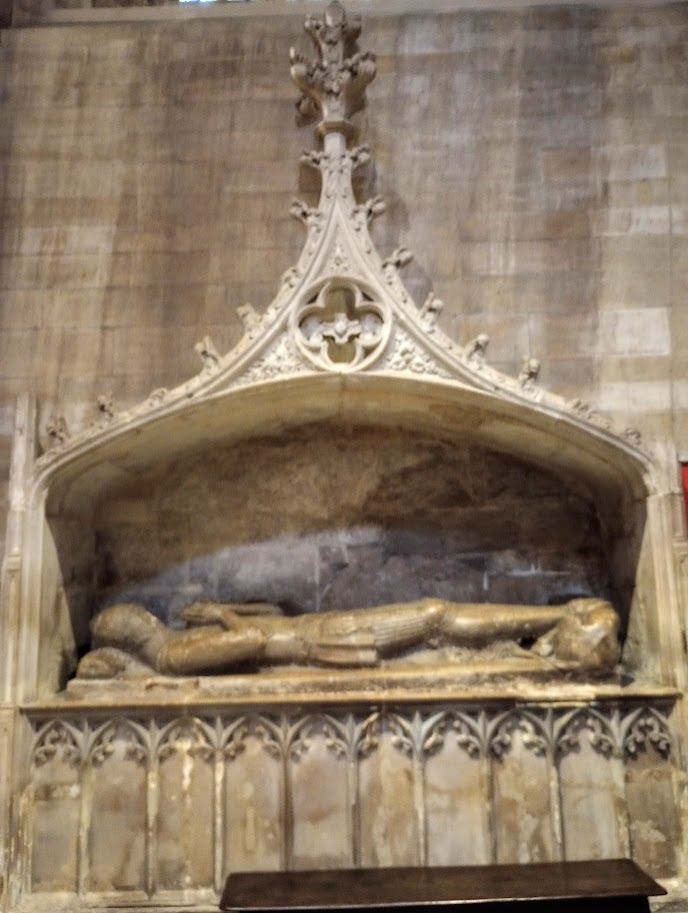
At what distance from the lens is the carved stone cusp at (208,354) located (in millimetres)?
4312

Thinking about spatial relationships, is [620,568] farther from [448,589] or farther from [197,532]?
[197,532]

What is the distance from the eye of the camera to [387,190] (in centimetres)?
490

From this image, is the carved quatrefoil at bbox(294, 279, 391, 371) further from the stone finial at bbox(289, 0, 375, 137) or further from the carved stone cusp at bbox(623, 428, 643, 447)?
the carved stone cusp at bbox(623, 428, 643, 447)

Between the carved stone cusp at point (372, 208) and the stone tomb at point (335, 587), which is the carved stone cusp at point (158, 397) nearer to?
the stone tomb at point (335, 587)

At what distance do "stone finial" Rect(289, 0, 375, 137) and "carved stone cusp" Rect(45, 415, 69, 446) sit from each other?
211cm

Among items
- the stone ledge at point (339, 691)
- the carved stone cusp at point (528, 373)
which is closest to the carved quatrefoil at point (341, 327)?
the carved stone cusp at point (528, 373)

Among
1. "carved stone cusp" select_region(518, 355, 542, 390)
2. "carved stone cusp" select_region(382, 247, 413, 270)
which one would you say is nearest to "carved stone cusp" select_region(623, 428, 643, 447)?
"carved stone cusp" select_region(518, 355, 542, 390)

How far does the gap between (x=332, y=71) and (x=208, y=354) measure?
177cm

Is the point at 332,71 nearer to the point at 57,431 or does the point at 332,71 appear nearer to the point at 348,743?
the point at 57,431

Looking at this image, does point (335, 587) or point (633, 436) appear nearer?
point (633, 436)

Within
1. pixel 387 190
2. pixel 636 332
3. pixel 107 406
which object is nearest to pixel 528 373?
pixel 636 332

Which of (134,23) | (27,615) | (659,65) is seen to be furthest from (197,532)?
(659,65)

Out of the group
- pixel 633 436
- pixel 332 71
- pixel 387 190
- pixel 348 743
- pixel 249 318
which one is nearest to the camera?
pixel 348 743

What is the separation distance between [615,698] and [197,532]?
8.10 feet
